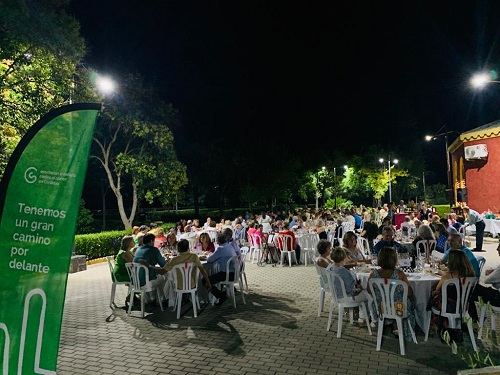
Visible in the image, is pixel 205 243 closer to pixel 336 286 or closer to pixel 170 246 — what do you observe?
pixel 170 246

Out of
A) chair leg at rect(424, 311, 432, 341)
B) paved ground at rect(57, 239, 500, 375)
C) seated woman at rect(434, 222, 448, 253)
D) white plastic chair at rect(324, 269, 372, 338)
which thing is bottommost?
paved ground at rect(57, 239, 500, 375)

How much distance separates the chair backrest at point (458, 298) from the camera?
480 centimetres

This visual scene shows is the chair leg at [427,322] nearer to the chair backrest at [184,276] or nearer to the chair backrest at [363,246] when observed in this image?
the chair backrest at [184,276]

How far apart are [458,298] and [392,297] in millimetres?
778

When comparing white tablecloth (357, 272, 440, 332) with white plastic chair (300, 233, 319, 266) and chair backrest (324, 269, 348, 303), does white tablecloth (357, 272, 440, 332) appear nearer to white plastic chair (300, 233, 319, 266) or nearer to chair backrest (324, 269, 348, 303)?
chair backrest (324, 269, 348, 303)

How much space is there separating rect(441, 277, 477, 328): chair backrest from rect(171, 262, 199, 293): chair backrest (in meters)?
3.78

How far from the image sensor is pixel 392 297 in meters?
4.93

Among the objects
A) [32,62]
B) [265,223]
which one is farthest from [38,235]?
[265,223]

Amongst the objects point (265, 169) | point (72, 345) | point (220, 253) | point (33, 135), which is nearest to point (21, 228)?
point (33, 135)

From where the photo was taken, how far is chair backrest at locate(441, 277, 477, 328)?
4797 mm

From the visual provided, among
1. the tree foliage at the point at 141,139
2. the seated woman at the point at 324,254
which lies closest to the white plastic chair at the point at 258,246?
the seated woman at the point at 324,254

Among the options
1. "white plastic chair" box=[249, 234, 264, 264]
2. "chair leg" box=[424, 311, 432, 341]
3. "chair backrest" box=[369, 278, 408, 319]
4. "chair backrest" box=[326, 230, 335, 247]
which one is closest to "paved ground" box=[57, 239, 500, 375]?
"chair leg" box=[424, 311, 432, 341]

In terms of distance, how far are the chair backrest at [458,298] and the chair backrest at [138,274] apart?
4.56 m

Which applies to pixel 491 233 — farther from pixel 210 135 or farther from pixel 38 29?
pixel 210 135
